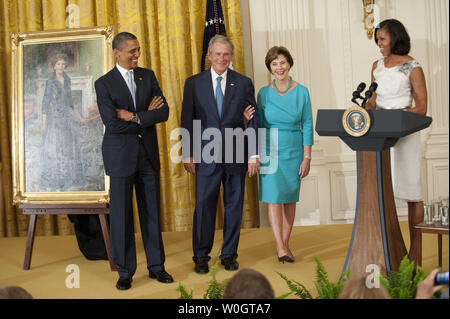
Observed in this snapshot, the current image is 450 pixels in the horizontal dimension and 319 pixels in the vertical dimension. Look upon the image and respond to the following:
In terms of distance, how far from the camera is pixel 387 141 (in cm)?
351

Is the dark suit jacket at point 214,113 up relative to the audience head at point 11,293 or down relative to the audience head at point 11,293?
up

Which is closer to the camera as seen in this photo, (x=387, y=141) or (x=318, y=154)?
(x=387, y=141)

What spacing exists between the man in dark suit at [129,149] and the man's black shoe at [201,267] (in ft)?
0.99

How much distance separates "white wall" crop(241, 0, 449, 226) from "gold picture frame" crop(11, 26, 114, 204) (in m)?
1.94

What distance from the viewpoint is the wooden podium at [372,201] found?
3.51 metres

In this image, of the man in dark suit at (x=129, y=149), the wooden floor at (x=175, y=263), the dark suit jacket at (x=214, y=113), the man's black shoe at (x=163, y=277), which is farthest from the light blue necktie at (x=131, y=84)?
the wooden floor at (x=175, y=263)

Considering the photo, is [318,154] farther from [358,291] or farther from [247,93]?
[358,291]

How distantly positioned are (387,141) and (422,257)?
1017mm

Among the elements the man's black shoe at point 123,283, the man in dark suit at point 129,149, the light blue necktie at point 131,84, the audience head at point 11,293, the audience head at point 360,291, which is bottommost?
the man's black shoe at point 123,283

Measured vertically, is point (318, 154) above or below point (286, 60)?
below

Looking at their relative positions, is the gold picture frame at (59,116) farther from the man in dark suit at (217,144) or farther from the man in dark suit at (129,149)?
the man in dark suit at (217,144)

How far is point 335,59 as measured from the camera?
6004mm

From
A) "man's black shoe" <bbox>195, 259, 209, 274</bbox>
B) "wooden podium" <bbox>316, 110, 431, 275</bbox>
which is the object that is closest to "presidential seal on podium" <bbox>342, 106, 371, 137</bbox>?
"wooden podium" <bbox>316, 110, 431, 275</bbox>
